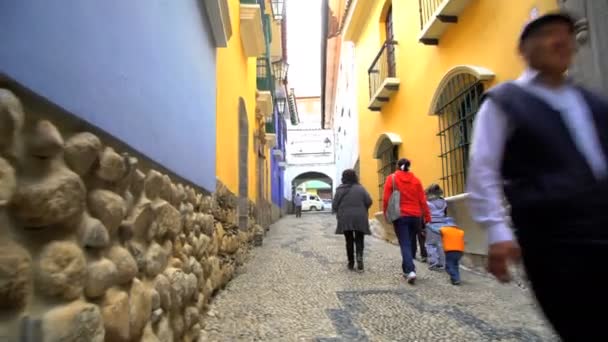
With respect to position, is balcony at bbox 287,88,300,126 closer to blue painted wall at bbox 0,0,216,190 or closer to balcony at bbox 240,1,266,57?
balcony at bbox 240,1,266,57

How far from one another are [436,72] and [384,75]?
2.83 m

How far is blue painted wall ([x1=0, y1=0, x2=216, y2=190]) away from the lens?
1.31 m

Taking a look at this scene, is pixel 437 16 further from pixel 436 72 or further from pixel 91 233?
pixel 91 233

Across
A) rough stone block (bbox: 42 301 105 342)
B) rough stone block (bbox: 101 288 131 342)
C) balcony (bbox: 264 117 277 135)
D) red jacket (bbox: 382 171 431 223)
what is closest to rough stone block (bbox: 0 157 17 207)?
rough stone block (bbox: 42 301 105 342)

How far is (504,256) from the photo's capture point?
1.47 m

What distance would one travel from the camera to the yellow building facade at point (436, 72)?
534 centimetres

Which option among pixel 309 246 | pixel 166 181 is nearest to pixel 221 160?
pixel 166 181

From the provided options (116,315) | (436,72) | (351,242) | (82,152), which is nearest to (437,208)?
(351,242)

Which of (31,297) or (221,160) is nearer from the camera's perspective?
(31,297)

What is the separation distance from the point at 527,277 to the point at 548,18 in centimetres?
87

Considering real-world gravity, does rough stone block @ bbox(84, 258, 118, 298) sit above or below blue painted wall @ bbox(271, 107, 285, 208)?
below

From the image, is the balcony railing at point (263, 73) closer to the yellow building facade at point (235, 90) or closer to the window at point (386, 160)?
the yellow building facade at point (235, 90)

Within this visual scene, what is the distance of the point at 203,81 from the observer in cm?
425

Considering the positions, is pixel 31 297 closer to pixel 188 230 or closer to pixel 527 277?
pixel 527 277
